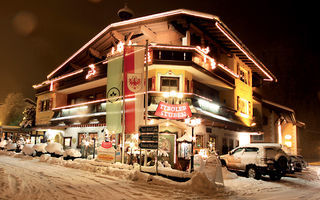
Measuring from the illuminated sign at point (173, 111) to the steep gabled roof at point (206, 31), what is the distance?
7674 mm

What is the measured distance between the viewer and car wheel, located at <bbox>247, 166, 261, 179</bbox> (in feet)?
47.5

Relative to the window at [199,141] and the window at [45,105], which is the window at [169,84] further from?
the window at [45,105]

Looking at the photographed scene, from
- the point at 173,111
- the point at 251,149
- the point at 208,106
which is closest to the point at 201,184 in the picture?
the point at 251,149

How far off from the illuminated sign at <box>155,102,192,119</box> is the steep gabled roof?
25.2 feet

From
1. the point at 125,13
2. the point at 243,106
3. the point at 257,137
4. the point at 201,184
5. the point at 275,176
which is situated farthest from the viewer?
the point at 257,137

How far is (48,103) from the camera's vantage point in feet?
110

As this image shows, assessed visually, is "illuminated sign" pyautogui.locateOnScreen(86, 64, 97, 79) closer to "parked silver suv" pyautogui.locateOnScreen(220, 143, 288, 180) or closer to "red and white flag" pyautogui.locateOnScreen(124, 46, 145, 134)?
"red and white flag" pyautogui.locateOnScreen(124, 46, 145, 134)

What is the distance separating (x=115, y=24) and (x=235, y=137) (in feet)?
58.8

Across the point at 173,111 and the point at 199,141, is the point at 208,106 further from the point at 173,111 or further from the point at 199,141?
the point at 173,111

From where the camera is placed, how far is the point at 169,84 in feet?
65.0

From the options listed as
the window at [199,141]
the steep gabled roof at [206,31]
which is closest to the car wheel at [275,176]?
the window at [199,141]

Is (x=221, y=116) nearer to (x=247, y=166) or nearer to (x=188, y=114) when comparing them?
(x=188, y=114)

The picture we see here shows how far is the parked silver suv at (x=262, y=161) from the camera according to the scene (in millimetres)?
14352

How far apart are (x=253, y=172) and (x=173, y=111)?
6.50m
